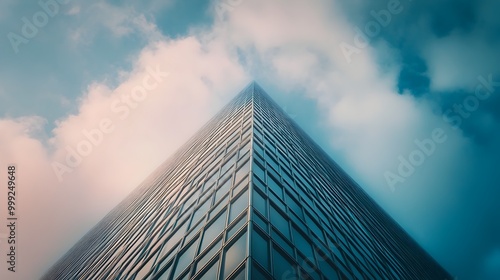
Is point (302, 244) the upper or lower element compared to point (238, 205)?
lower

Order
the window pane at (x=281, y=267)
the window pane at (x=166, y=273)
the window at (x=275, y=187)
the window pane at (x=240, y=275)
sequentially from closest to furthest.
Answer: the window pane at (x=240, y=275), the window pane at (x=281, y=267), the window pane at (x=166, y=273), the window at (x=275, y=187)

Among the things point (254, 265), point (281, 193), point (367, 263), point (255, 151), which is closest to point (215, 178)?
point (255, 151)

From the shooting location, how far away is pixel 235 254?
833 cm

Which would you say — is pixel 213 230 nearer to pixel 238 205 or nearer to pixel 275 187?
pixel 238 205

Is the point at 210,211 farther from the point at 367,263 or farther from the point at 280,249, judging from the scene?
the point at 367,263

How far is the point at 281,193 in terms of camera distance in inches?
514

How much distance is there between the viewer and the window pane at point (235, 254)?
26.0 ft

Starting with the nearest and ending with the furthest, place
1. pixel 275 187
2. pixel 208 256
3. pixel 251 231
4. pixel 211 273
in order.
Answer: pixel 211 273
pixel 251 231
pixel 208 256
pixel 275 187

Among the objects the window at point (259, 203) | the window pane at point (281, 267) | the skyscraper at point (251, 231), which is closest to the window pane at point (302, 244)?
the skyscraper at point (251, 231)

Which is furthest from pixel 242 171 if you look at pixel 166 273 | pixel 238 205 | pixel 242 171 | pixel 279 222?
pixel 166 273

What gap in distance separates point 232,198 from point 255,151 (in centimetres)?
369

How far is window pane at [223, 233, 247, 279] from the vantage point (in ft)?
26.0

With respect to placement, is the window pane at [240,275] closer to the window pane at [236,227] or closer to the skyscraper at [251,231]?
the skyscraper at [251,231]

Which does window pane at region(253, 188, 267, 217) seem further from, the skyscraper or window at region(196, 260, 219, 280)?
window at region(196, 260, 219, 280)
